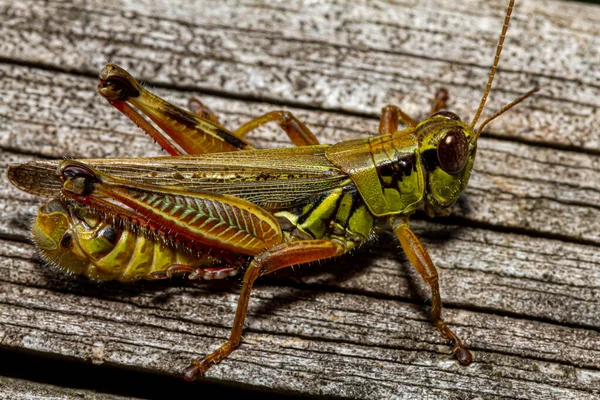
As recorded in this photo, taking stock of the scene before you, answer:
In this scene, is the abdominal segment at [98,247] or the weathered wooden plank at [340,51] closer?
the abdominal segment at [98,247]

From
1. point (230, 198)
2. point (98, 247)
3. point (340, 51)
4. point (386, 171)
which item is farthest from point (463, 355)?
point (340, 51)

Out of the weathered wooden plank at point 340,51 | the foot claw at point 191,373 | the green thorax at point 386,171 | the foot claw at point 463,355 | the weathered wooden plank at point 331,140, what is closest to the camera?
the foot claw at point 191,373

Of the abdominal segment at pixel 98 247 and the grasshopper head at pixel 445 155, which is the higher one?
the grasshopper head at pixel 445 155

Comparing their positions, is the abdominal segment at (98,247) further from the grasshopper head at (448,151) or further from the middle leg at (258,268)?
the grasshopper head at (448,151)

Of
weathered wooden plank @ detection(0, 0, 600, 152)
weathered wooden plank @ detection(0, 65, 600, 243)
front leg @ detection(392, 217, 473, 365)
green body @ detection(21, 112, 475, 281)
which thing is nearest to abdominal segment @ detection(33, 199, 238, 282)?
green body @ detection(21, 112, 475, 281)

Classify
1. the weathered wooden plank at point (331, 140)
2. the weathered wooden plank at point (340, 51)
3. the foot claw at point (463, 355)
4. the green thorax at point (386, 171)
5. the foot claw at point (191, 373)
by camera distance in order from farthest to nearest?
the weathered wooden plank at point (340, 51)
the weathered wooden plank at point (331, 140)
the green thorax at point (386, 171)
the foot claw at point (463, 355)
the foot claw at point (191, 373)

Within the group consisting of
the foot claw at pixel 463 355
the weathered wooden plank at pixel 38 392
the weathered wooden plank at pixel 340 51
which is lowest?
the weathered wooden plank at pixel 38 392

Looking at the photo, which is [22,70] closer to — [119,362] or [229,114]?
[229,114]

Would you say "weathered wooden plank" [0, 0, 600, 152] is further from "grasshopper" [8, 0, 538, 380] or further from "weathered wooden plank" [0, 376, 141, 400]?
"weathered wooden plank" [0, 376, 141, 400]

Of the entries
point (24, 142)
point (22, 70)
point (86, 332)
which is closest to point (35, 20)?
point (22, 70)

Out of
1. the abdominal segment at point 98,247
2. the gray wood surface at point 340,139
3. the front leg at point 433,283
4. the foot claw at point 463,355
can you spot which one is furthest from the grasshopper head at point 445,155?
the abdominal segment at point 98,247
